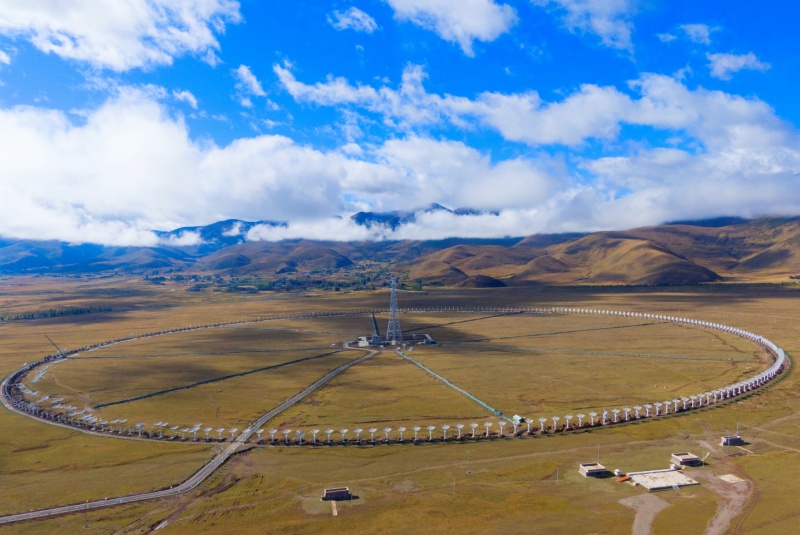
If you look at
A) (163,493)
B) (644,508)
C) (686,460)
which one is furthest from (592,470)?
(163,493)

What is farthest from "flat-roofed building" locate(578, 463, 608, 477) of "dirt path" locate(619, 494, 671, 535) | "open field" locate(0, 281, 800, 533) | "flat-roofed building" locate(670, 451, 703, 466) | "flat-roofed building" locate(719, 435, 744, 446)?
"flat-roofed building" locate(719, 435, 744, 446)

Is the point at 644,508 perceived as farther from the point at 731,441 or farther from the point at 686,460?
the point at 731,441

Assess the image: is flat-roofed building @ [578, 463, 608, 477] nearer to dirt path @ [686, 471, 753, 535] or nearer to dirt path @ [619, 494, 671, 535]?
dirt path @ [619, 494, 671, 535]

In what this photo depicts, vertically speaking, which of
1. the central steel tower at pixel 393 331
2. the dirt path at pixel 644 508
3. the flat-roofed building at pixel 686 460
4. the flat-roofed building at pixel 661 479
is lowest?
the dirt path at pixel 644 508

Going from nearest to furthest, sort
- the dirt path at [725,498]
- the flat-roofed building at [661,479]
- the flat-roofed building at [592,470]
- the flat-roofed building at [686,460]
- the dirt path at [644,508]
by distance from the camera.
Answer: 1. the dirt path at [725,498]
2. the dirt path at [644,508]
3. the flat-roofed building at [661,479]
4. the flat-roofed building at [592,470]
5. the flat-roofed building at [686,460]

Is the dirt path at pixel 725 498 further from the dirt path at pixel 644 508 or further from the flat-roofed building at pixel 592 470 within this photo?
the flat-roofed building at pixel 592 470

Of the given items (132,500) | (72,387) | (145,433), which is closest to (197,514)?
(132,500)

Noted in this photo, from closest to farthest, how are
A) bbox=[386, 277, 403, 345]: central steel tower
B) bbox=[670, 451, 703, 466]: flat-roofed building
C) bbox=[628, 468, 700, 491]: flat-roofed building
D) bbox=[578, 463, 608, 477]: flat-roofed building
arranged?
bbox=[628, 468, 700, 491]: flat-roofed building → bbox=[578, 463, 608, 477]: flat-roofed building → bbox=[670, 451, 703, 466]: flat-roofed building → bbox=[386, 277, 403, 345]: central steel tower

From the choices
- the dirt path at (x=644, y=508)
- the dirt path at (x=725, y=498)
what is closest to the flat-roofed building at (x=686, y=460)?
the dirt path at (x=725, y=498)
